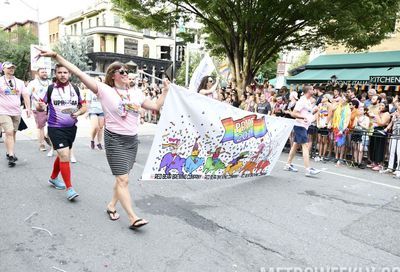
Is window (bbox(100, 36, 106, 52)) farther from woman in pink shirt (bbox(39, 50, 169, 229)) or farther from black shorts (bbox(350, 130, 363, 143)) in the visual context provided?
woman in pink shirt (bbox(39, 50, 169, 229))

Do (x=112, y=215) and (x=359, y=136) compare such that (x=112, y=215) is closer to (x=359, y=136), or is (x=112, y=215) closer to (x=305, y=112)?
(x=305, y=112)

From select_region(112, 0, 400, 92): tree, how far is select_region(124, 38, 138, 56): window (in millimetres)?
36862

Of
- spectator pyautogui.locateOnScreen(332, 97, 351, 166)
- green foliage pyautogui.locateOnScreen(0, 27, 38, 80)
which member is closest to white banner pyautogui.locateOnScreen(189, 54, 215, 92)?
spectator pyautogui.locateOnScreen(332, 97, 351, 166)

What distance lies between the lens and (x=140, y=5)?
1497 centimetres

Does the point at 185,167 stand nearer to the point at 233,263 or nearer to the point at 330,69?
the point at 233,263

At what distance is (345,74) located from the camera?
770 inches

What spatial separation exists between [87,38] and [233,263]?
54414 millimetres

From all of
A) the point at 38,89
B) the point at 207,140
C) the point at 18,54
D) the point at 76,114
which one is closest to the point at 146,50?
the point at 18,54

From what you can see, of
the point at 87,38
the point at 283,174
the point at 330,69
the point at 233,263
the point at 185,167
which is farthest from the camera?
the point at 87,38

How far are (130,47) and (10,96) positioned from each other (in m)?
47.8

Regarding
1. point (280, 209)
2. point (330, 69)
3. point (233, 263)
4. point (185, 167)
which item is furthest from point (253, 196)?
point (330, 69)

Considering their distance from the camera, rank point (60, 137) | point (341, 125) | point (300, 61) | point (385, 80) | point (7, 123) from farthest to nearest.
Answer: point (300, 61), point (385, 80), point (341, 125), point (7, 123), point (60, 137)

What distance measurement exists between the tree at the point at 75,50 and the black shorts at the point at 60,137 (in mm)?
45703

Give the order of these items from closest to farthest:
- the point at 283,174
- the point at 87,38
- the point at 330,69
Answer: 1. the point at 283,174
2. the point at 330,69
3. the point at 87,38
